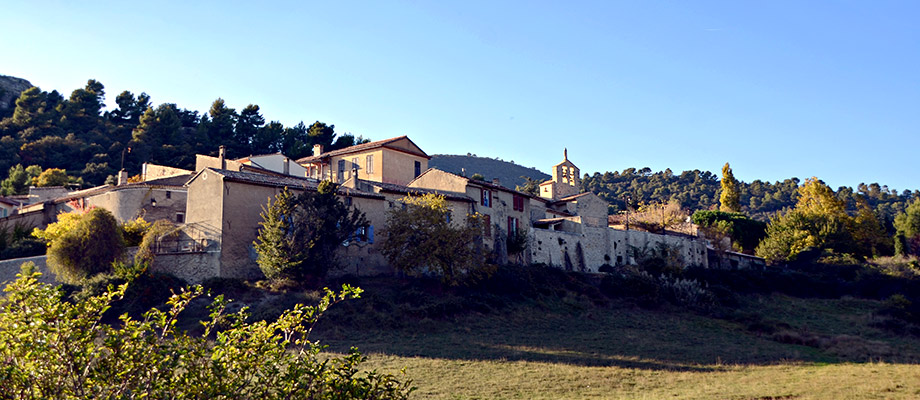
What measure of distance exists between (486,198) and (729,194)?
159ft

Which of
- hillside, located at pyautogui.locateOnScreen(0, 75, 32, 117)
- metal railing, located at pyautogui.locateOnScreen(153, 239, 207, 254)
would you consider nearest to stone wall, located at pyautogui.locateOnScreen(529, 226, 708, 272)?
metal railing, located at pyautogui.locateOnScreen(153, 239, 207, 254)

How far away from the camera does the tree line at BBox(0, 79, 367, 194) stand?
254 ft

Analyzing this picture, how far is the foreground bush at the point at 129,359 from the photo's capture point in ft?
30.0

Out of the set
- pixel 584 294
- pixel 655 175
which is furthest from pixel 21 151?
pixel 655 175

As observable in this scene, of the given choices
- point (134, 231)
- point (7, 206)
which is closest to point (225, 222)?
point (134, 231)

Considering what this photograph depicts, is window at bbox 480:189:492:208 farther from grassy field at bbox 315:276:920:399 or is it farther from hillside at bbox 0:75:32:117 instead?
hillside at bbox 0:75:32:117

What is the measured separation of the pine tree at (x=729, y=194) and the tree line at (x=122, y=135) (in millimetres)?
42805

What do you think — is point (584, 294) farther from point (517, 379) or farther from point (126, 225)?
point (126, 225)

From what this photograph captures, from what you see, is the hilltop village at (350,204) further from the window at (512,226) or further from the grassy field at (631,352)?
the grassy field at (631,352)

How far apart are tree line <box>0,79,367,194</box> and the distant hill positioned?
42.7 m

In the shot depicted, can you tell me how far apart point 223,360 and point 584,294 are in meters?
37.8

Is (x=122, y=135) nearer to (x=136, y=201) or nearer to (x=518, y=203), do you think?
(x=136, y=201)

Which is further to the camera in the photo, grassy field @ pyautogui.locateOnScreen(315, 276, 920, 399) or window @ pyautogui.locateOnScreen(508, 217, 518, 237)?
window @ pyautogui.locateOnScreen(508, 217, 518, 237)

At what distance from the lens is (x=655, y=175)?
15050 cm
